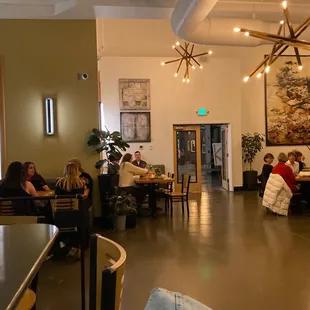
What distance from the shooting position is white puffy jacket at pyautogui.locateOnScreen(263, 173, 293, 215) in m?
7.72

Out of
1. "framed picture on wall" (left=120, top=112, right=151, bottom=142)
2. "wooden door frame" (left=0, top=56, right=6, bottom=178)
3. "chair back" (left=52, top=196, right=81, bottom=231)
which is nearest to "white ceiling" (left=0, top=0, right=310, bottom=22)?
"wooden door frame" (left=0, top=56, right=6, bottom=178)

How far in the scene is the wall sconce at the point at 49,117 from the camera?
736 cm

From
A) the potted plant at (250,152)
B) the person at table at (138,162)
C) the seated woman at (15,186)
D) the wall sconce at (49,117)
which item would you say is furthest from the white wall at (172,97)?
the seated woman at (15,186)

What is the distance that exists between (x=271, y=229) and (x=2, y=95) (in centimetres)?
564

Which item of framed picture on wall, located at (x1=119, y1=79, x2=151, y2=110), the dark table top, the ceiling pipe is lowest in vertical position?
the dark table top

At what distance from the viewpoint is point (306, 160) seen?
1318 cm

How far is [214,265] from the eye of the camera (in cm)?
489

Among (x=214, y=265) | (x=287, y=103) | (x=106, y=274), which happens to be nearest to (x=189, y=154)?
(x=287, y=103)

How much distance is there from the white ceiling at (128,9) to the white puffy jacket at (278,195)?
3363 millimetres

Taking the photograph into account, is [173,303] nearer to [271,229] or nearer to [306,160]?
[271,229]

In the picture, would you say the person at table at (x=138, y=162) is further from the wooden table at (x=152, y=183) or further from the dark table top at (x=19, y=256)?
the dark table top at (x=19, y=256)

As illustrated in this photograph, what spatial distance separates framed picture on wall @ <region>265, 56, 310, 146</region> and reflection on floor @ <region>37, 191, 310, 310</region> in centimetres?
594

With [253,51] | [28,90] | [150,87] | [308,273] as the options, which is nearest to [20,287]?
[308,273]

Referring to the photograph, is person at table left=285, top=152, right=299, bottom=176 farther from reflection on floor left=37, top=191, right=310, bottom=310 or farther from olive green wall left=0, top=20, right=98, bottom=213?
olive green wall left=0, top=20, right=98, bottom=213
